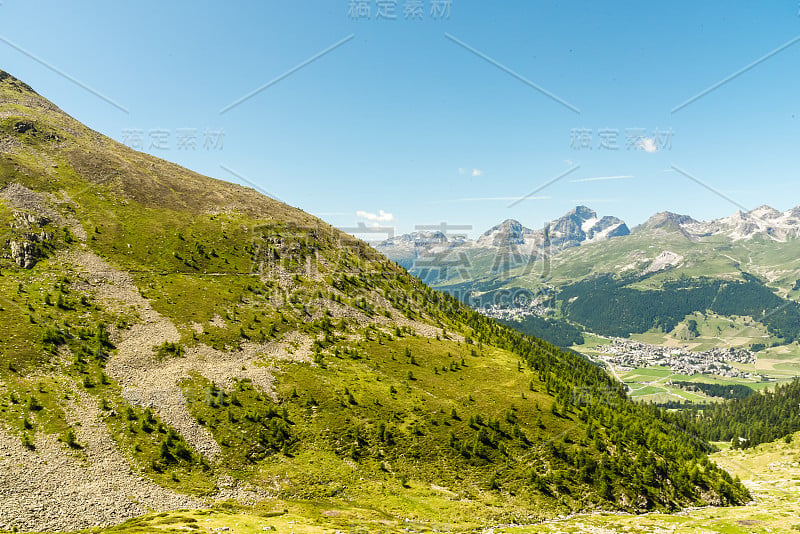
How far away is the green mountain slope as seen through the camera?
168 ft

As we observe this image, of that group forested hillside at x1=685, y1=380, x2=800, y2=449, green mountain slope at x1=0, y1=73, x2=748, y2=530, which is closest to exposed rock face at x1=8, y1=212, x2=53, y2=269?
green mountain slope at x1=0, y1=73, x2=748, y2=530

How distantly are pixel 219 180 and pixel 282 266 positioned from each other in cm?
10420

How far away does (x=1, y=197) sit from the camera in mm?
99438

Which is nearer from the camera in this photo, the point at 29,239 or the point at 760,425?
the point at 29,239

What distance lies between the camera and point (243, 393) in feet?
227

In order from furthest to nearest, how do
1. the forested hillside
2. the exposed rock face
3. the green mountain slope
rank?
the forested hillside
the exposed rock face
the green mountain slope

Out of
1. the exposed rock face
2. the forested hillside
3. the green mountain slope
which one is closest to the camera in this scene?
the green mountain slope

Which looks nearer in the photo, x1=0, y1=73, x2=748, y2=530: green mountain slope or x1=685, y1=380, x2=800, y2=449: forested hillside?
x1=0, y1=73, x2=748, y2=530: green mountain slope

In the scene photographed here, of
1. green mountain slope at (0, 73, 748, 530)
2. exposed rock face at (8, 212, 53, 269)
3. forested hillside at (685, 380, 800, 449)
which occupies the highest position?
exposed rock face at (8, 212, 53, 269)

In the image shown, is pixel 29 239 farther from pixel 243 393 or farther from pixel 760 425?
pixel 760 425

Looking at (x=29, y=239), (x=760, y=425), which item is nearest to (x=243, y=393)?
(x=29, y=239)

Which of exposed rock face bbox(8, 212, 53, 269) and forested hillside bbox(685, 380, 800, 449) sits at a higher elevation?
exposed rock face bbox(8, 212, 53, 269)

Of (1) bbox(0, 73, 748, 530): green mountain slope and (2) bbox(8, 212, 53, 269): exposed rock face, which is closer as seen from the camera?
(1) bbox(0, 73, 748, 530): green mountain slope

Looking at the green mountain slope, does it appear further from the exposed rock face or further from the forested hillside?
the forested hillside
